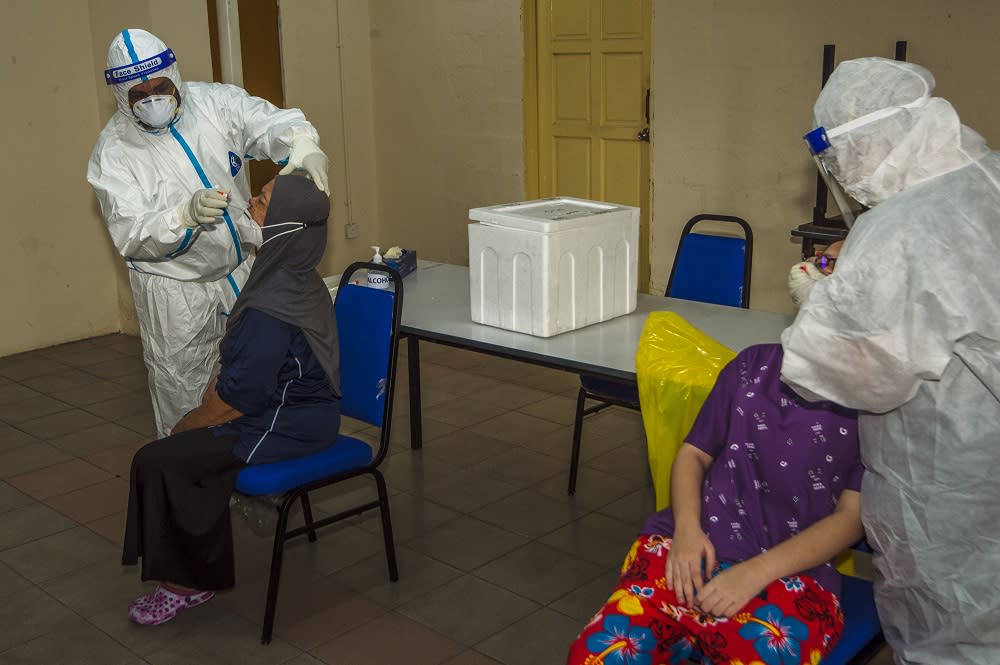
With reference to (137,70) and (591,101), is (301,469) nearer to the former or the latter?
(137,70)

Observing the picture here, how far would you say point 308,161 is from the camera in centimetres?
285

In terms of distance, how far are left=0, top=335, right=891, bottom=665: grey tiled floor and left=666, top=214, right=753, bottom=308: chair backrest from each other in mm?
604

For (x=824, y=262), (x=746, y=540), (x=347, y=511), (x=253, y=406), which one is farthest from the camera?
(x=347, y=511)

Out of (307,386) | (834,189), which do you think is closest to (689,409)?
(834,189)

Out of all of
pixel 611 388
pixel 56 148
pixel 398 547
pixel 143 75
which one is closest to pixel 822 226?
pixel 611 388

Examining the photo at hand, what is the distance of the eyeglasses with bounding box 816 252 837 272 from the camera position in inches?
80.2

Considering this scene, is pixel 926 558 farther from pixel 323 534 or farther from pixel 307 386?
pixel 323 534

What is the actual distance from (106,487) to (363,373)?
1.30 m

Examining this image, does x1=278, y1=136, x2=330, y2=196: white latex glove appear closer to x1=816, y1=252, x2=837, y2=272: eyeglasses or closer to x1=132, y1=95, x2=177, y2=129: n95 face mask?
x1=132, y1=95, x2=177, y2=129: n95 face mask

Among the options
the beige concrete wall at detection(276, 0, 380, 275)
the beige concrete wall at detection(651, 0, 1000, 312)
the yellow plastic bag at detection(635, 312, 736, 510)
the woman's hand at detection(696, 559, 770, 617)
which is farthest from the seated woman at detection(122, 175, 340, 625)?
the beige concrete wall at detection(276, 0, 380, 275)

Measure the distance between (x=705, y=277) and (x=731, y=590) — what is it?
173 centimetres

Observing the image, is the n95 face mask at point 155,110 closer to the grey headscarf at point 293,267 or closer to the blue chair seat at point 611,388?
the grey headscarf at point 293,267

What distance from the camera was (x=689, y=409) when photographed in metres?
2.18

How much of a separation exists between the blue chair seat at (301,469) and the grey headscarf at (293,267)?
184mm
